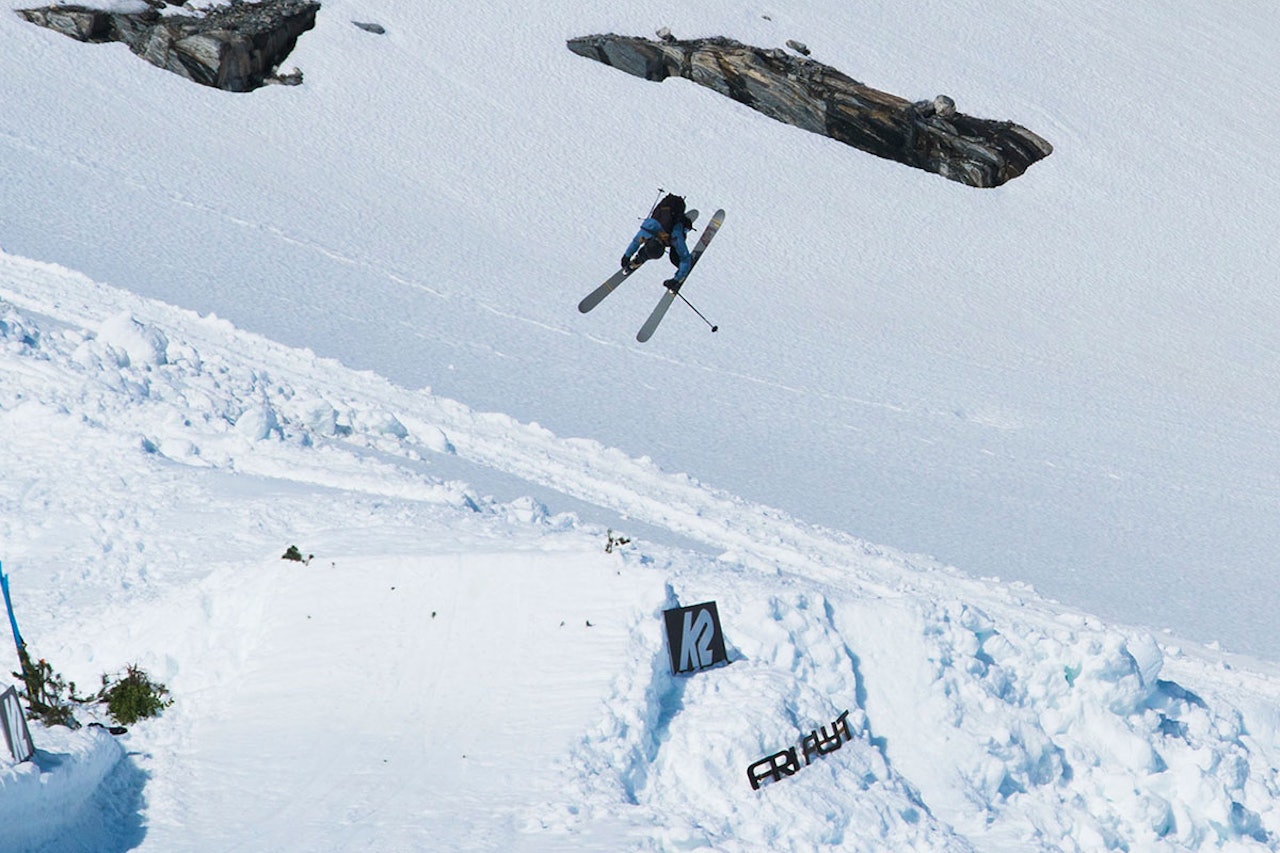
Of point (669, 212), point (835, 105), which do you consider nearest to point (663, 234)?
point (669, 212)

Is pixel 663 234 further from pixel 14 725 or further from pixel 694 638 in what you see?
pixel 14 725

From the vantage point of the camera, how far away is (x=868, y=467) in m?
17.6

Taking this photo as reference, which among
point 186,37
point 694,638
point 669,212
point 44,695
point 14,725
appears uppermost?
point 669,212

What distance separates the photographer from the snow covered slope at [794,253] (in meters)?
17.3

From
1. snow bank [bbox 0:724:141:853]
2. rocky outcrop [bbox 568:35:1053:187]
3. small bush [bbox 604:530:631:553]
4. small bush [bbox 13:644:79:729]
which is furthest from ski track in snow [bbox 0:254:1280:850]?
rocky outcrop [bbox 568:35:1053:187]

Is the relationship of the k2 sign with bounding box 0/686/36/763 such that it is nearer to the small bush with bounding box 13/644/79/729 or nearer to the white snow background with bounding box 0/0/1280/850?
the white snow background with bounding box 0/0/1280/850

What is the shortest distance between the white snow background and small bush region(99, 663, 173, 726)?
18 centimetres

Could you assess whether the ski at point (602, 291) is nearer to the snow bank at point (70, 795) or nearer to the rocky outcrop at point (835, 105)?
the snow bank at point (70, 795)

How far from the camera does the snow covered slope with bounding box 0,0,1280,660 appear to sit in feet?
56.6

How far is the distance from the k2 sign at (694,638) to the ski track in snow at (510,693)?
113 mm

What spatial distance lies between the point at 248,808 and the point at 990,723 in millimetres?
4793

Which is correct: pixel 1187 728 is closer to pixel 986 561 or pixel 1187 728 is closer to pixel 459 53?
pixel 986 561

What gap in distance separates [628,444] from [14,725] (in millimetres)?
10278

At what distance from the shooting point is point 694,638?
888cm
